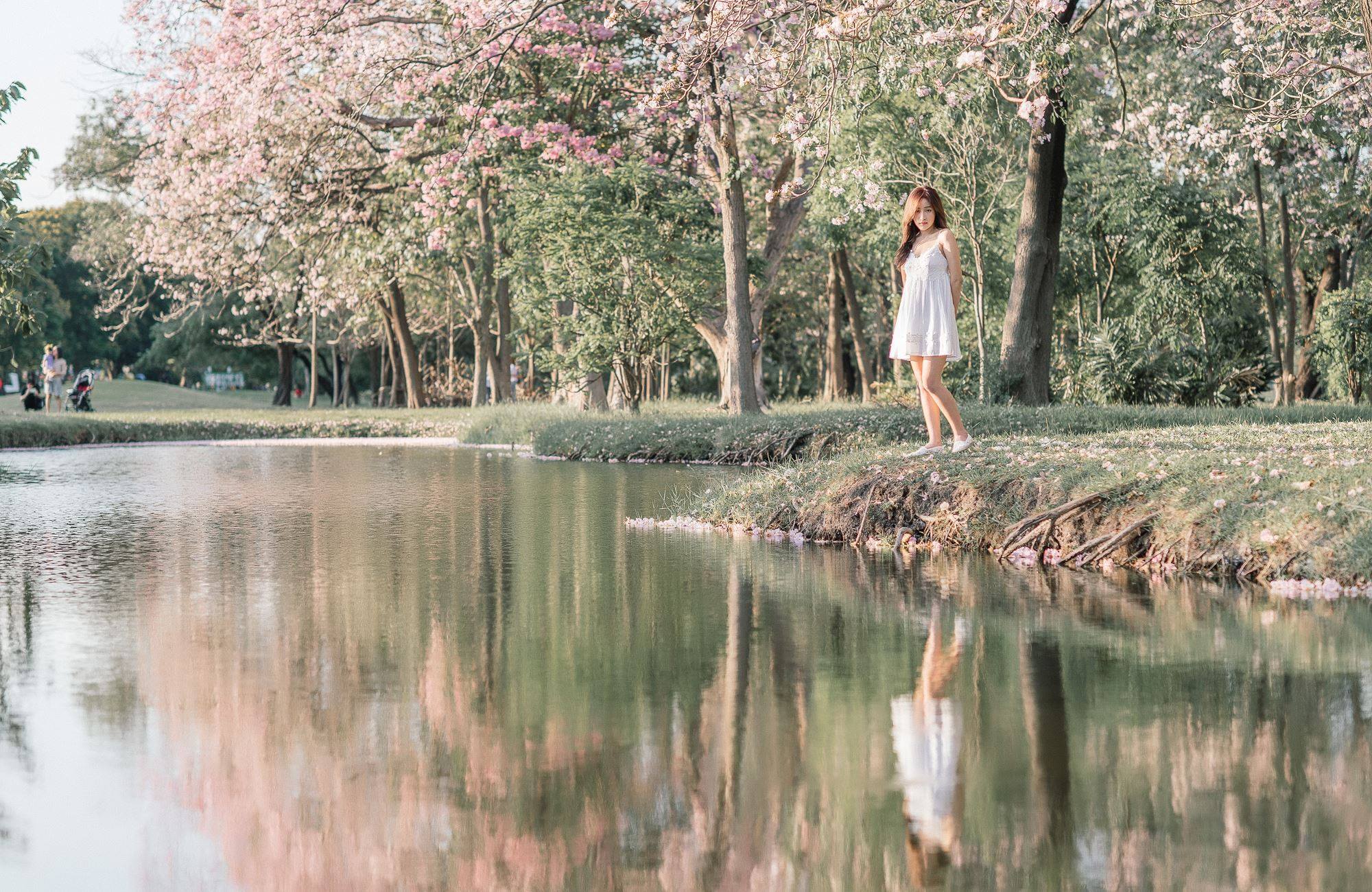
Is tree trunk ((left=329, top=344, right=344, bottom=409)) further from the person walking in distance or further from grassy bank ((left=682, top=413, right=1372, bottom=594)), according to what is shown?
grassy bank ((left=682, top=413, right=1372, bottom=594))

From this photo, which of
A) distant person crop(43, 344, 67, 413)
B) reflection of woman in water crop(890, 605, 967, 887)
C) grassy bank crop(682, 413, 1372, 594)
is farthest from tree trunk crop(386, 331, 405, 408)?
reflection of woman in water crop(890, 605, 967, 887)

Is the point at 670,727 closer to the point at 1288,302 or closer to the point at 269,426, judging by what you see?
the point at 269,426

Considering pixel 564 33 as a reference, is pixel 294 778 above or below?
below

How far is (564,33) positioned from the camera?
29.2m

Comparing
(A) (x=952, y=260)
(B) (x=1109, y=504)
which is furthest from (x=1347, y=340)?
(B) (x=1109, y=504)

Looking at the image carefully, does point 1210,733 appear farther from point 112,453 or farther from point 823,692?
point 112,453

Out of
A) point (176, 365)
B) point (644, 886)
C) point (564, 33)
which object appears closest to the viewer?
point (644, 886)

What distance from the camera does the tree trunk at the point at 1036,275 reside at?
22406mm

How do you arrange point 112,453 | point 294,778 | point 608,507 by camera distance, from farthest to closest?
point 112,453
point 608,507
point 294,778

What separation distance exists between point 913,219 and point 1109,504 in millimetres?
3800

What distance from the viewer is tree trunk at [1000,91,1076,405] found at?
22406 mm

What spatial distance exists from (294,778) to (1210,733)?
2.98 meters

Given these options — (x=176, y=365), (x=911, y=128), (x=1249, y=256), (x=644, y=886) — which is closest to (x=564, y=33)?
(x=911, y=128)

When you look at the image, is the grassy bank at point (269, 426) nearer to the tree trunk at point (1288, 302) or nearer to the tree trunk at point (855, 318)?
the tree trunk at point (855, 318)
